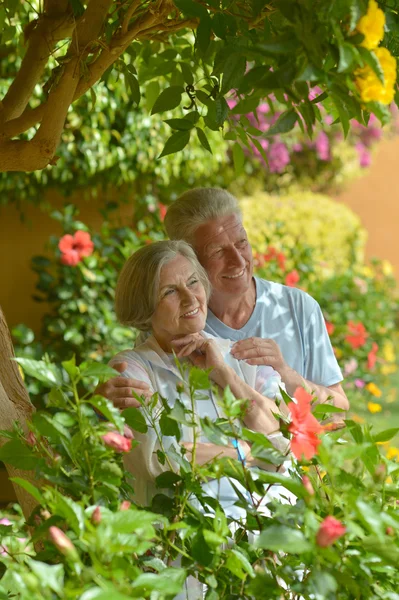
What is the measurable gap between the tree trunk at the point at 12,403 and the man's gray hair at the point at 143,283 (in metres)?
0.50

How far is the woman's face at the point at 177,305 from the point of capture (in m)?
2.30

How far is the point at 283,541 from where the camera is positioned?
3.60 feet

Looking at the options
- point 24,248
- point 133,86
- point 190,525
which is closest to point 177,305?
point 133,86

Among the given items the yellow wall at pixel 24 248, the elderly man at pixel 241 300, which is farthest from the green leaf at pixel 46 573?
the yellow wall at pixel 24 248

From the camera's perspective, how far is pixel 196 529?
139 cm

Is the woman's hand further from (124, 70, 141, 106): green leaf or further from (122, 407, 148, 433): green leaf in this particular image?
(122, 407, 148, 433): green leaf

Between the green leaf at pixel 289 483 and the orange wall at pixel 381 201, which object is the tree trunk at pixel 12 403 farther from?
the orange wall at pixel 381 201

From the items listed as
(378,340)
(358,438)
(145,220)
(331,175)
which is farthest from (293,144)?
(358,438)

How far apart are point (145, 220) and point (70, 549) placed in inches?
176

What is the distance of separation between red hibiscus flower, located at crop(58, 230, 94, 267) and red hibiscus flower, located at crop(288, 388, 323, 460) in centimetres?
336

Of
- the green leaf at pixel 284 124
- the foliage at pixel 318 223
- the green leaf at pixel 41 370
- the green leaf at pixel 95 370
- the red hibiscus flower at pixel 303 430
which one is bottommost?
the foliage at pixel 318 223

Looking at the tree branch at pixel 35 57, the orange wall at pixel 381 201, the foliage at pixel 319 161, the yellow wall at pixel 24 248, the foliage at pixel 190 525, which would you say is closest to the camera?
the foliage at pixel 190 525

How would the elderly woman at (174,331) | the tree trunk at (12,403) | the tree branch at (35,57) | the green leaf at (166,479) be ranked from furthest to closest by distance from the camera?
the elderly woman at (174,331) → the tree branch at (35,57) → the tree trunk at (12,403) → the green leaf at (166,479)

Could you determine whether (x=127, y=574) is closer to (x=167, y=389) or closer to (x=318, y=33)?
(x=318, y=33)
